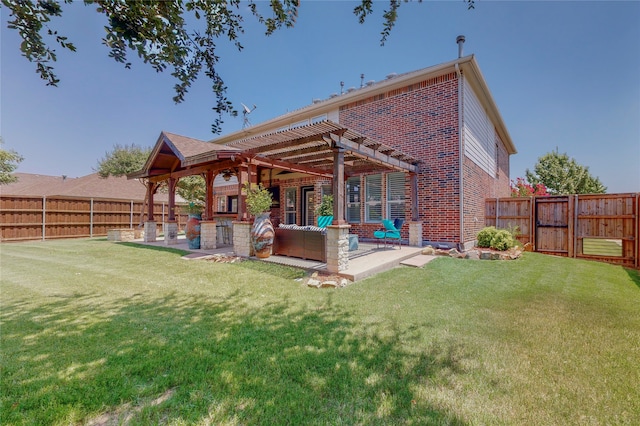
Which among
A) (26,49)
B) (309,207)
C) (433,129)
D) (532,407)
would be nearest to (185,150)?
(309,207)

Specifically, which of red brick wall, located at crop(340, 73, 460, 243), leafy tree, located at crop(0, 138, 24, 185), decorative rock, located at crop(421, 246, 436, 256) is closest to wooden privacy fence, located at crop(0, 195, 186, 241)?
leafy tree, located at crop(0, 138, 24, 185)

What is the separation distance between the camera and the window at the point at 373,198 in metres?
10.1

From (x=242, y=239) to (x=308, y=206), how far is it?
4886 mm

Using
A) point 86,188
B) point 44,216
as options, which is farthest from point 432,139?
point 86,188

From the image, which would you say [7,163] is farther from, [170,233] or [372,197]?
[372,197]

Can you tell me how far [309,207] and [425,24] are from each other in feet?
26.4

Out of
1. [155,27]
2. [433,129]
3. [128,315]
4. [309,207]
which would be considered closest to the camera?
[155,27]

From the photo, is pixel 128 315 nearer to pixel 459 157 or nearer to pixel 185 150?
pixel 185 150

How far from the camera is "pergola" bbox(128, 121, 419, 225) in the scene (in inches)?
226

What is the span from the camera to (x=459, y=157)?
27.4 feet

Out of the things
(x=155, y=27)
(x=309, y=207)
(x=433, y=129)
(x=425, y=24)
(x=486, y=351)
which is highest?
(x=425, y=24)

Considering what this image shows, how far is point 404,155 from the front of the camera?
797 centimetres

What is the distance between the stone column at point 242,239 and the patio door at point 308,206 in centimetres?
465

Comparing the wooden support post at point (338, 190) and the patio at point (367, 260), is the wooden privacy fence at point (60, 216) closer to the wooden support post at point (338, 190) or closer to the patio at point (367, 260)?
the patio at point (367, 260)
